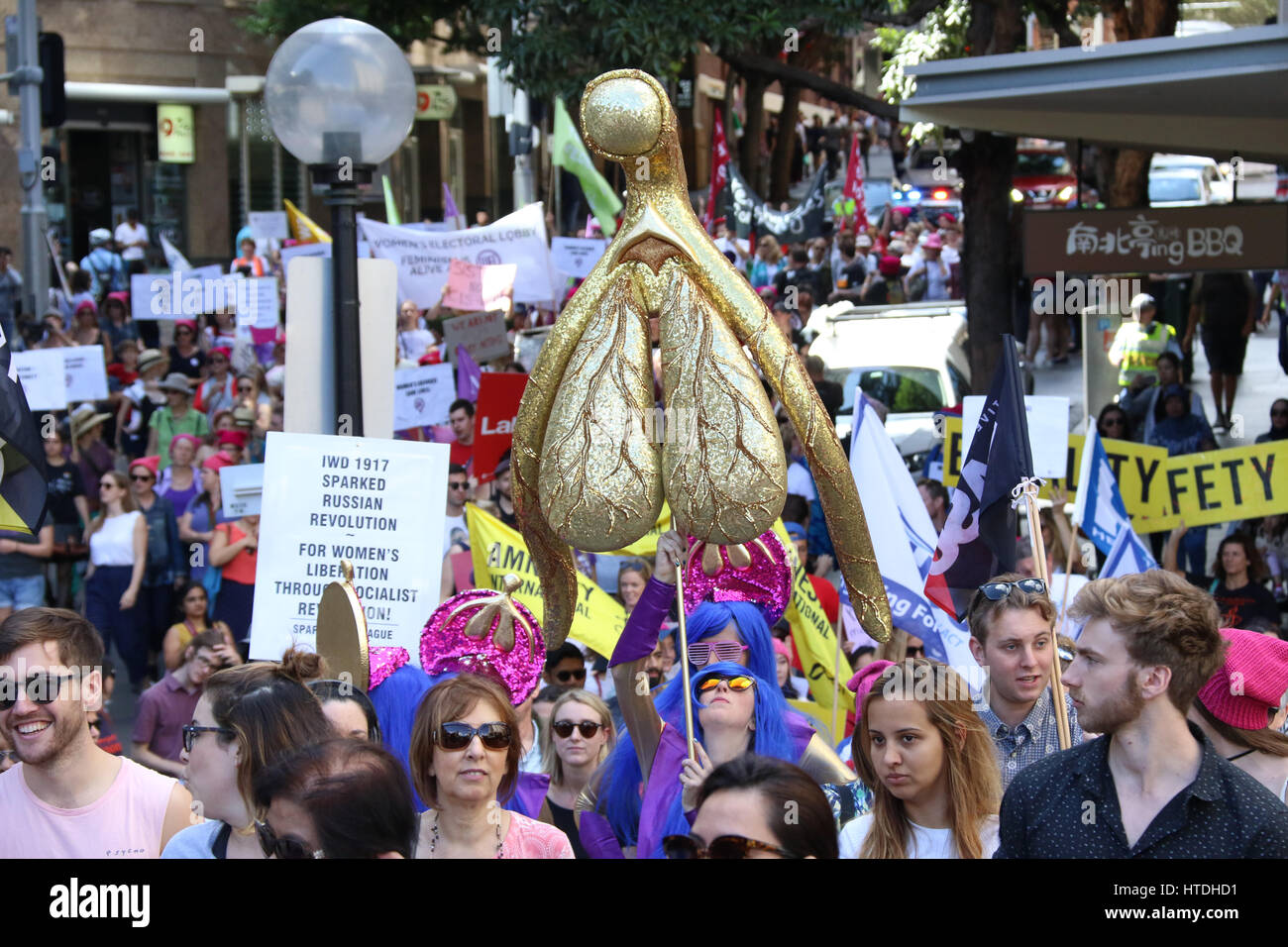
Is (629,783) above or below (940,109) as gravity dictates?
below

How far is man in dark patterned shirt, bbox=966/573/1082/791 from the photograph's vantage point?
447 centimetres

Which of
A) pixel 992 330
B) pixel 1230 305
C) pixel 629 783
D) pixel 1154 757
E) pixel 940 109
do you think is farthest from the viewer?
pixel 1230 305

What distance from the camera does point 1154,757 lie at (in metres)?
3.05

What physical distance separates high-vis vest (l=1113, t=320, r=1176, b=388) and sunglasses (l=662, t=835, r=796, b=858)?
1233 cm

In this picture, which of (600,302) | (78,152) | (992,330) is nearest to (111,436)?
(992,330)

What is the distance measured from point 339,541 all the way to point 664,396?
1948 mm

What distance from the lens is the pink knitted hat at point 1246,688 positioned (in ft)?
13.1

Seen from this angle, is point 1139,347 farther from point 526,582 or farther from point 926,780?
point 926,780


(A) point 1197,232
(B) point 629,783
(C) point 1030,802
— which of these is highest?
(A) point 1197,232

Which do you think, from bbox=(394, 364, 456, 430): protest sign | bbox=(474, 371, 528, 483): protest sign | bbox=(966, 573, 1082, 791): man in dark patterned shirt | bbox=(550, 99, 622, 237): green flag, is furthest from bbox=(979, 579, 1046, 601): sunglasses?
bbox=(550, 99, 622, 237): green flag

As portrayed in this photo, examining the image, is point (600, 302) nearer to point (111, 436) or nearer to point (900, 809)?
point (900, 809)

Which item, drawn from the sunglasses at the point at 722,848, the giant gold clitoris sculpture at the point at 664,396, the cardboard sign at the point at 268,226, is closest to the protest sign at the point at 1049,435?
the giant gold clitoris sculpture at the point at 664,396

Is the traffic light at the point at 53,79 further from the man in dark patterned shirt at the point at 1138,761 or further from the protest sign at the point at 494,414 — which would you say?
the man in dark patterned shirt at the point at 1138,761

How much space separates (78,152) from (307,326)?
26.1 m
